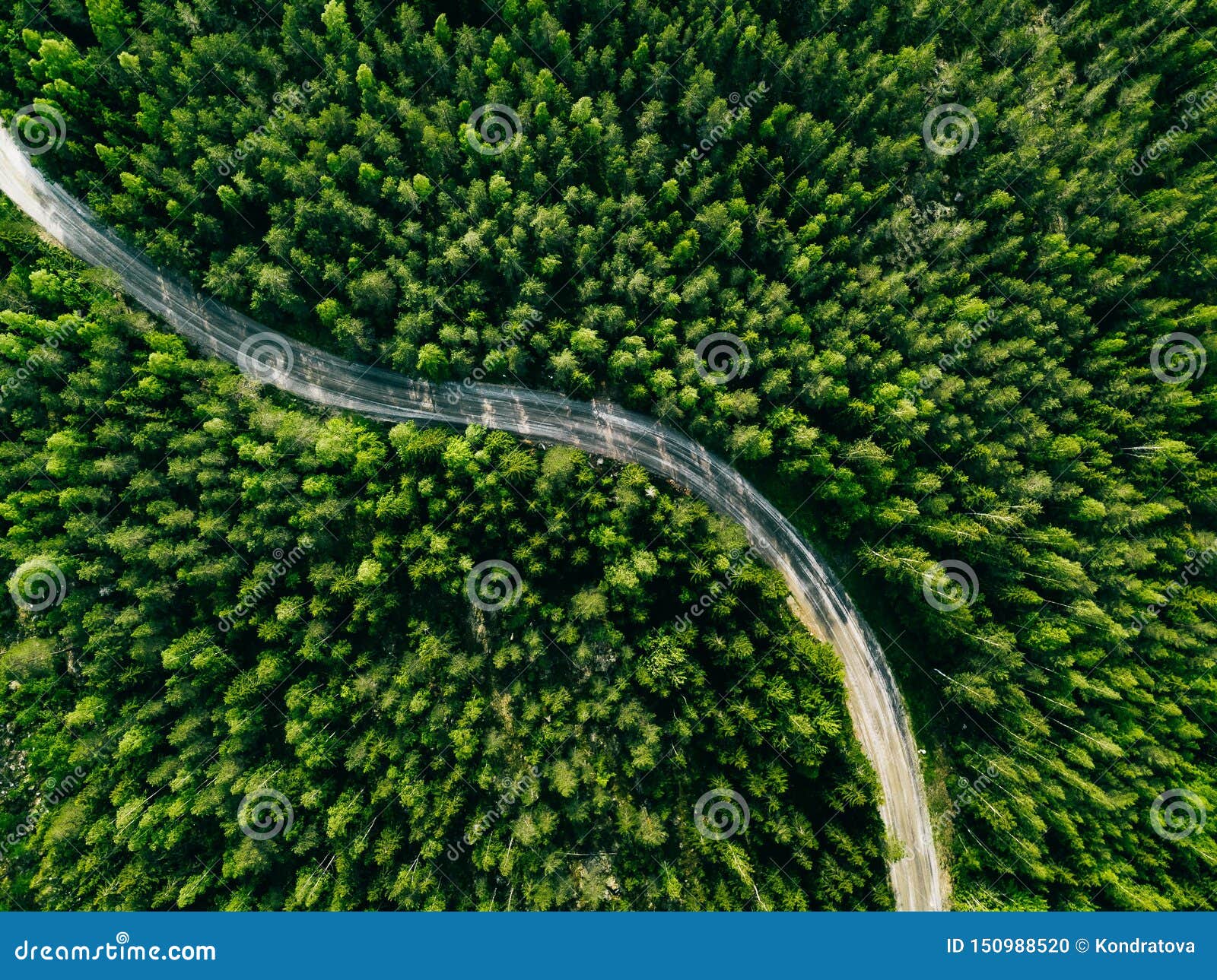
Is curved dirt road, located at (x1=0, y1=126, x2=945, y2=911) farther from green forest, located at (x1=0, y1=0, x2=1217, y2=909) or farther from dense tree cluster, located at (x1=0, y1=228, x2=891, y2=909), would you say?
dense tree cluster, located at (x1=0, y1=228, x2=891, y2=909)

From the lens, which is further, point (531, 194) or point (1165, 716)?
point (1165, 716)

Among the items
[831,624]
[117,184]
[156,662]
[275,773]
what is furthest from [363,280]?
[831,624]

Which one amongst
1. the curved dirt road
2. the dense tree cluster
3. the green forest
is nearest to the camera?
the dense tree cluster

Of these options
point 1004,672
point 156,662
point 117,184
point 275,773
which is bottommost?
point 275,773

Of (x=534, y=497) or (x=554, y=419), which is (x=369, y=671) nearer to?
(x=534, y=497)

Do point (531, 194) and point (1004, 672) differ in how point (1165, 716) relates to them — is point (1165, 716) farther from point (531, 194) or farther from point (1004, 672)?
point (531, 194)

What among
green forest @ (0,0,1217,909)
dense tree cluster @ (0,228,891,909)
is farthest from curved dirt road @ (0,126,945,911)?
dense tree cluster @ (0,228,891,909)

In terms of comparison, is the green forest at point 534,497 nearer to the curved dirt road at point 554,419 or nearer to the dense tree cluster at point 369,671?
the dense tree cluster at point 369,671

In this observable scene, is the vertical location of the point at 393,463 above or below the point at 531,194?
below
